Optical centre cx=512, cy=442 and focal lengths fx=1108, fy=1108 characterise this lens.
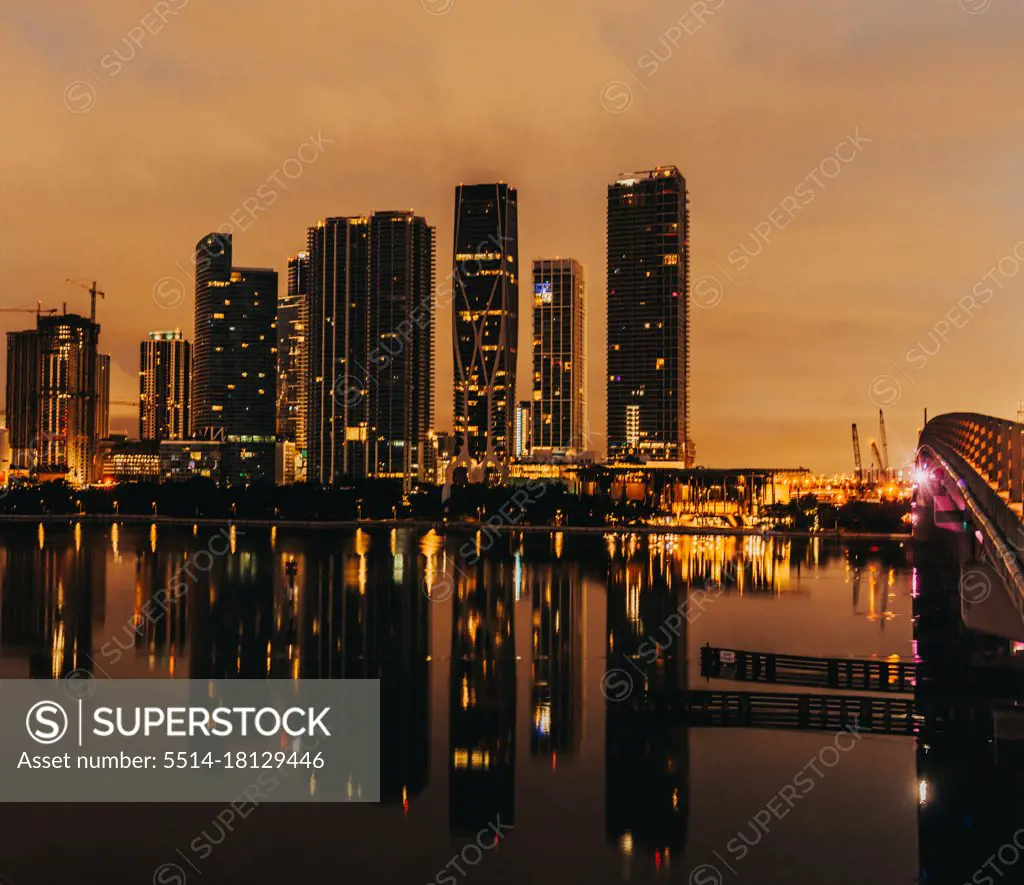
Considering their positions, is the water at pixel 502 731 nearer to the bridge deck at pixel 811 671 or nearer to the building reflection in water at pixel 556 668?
the building reflection in water at pixel 556 668

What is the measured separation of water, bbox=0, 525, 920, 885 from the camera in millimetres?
22203

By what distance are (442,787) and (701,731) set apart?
8070 mm

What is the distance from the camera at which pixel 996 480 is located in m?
30.5

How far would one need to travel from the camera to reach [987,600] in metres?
31.0

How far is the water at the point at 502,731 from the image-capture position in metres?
22.2

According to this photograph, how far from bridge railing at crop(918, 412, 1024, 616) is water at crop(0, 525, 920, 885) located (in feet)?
21.8

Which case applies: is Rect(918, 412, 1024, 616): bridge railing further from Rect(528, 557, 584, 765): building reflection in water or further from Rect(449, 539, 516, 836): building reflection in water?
Rect(528, 557, 584, 765): building reflection in water

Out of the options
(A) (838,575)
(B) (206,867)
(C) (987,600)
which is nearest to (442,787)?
(B) (206,867)

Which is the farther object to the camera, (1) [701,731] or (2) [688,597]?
(2) [688,597]

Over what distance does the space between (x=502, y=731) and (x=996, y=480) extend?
15493mm

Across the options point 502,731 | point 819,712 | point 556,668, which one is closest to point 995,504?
point 819,712

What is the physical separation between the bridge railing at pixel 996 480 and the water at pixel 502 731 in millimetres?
6650

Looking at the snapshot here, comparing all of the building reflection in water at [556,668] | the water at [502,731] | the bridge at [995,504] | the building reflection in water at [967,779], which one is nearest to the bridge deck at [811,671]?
the building reflection in water at [967,779]

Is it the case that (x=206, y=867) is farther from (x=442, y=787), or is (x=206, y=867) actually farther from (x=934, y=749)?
(x=934, y=749)
